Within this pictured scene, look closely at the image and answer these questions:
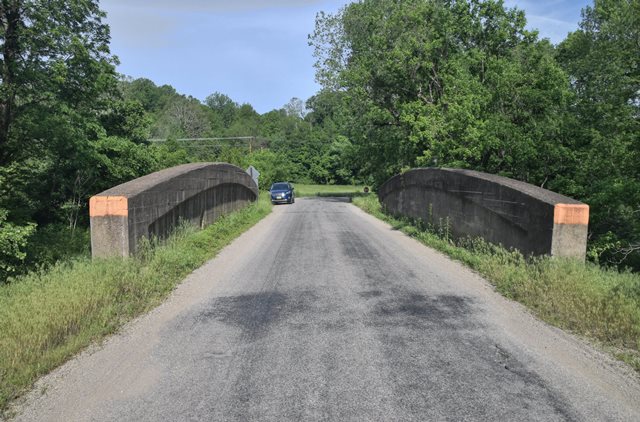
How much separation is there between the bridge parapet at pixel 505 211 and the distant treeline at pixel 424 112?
2404 mm

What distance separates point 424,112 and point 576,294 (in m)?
16.4

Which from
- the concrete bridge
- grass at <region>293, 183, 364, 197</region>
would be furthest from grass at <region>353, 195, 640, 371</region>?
grass at <region>293, 183, 364, 197</region>

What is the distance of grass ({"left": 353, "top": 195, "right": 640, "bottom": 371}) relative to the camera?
16.6 ft

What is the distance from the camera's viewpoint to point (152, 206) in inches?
358

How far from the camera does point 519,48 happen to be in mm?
19391

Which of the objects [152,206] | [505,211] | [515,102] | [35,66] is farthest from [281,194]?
[505,211]

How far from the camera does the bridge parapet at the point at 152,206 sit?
758cm

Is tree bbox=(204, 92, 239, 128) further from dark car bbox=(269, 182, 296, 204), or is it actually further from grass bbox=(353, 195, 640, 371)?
grass bbox=(353, 195, 640, 371)

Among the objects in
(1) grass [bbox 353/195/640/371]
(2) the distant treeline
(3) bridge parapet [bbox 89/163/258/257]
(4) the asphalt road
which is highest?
(2) the distant treeline

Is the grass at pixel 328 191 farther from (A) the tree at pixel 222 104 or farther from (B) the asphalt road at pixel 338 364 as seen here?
(A) the tree at pixel 222 104

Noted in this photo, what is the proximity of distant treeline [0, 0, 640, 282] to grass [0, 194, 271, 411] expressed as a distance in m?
2.68

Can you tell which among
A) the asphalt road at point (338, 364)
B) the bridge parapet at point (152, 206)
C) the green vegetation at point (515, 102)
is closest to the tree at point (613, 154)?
the green vegetation at point (515, 102)

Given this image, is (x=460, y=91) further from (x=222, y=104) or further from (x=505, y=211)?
(x=222, y=104)

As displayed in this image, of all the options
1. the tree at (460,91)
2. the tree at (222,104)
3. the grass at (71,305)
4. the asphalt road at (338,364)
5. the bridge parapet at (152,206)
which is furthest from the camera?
the tree at (222,104)
